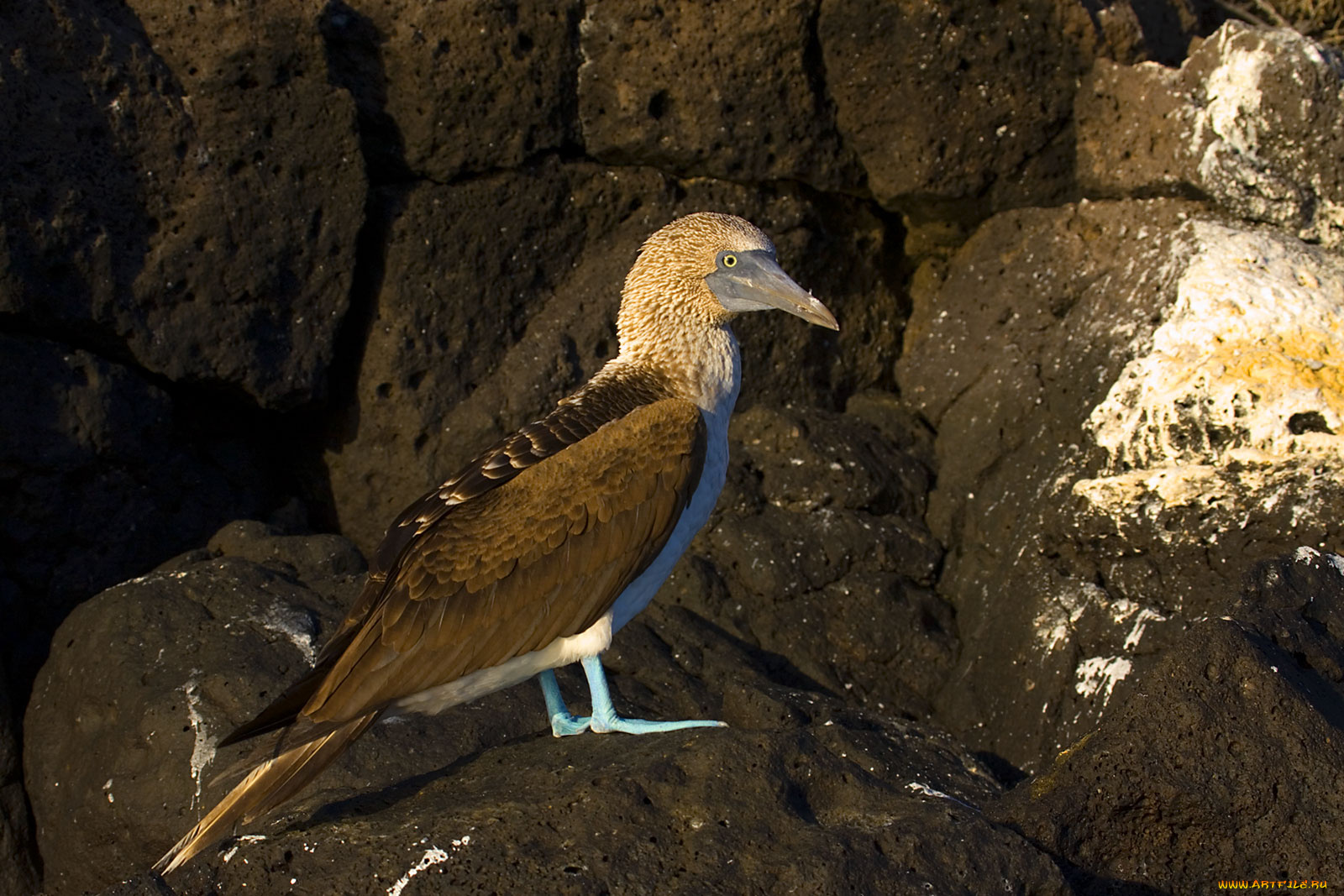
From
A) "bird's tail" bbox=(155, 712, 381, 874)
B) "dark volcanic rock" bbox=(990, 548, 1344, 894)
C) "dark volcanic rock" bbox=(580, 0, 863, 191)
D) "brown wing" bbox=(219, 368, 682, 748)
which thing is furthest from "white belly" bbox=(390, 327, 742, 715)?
"dark volcanic rock" bbox=(580, 0, 863, 191)

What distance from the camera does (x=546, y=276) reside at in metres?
7.47

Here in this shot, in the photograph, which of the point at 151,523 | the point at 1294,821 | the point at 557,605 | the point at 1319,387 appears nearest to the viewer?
the point at 1294,821

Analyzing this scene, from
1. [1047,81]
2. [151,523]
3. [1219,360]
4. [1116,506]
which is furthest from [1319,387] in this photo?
[151,523]

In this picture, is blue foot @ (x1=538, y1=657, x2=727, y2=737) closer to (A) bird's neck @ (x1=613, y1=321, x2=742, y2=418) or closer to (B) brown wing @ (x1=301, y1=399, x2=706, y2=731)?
(B) brown wing @ (x1=301, y1=399, x2=706, y2=731)

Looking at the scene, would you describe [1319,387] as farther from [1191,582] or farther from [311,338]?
[311,338]

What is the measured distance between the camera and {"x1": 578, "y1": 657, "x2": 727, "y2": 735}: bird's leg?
4.33m

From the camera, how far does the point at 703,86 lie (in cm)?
725

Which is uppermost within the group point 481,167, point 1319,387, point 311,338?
point 481,167

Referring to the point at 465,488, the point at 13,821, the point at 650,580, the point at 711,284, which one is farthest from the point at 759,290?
the point at 13,821

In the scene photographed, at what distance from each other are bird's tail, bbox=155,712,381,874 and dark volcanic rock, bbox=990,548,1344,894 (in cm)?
178

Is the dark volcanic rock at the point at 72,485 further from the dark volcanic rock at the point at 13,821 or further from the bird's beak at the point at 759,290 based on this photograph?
the bird's beak at the point at 759,290

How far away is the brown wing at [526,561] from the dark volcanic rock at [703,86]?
3.06m

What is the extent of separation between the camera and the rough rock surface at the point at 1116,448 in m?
6.35

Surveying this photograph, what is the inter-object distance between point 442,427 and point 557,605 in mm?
3026
